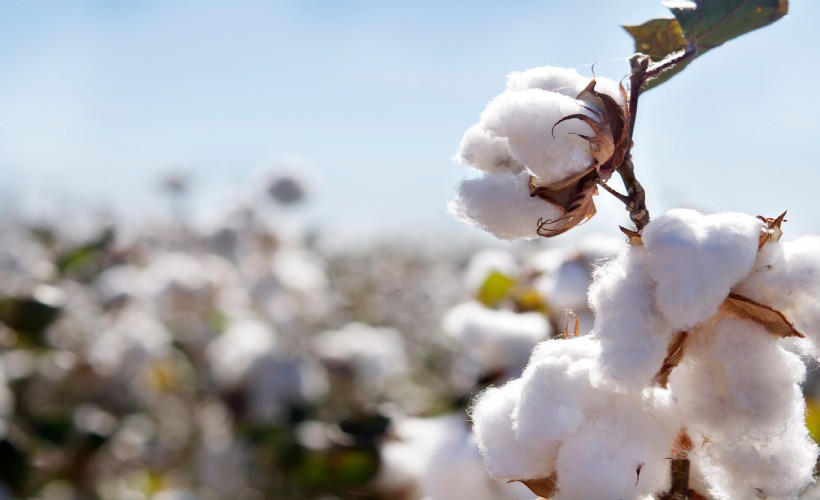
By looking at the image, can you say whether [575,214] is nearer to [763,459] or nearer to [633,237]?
[633,237]

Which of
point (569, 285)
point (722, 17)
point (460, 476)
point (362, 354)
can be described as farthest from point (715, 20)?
point (362, 354)

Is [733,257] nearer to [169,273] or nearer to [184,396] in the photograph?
[169,273]

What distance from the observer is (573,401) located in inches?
23.1

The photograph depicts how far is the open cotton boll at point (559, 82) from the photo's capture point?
1.95 ft

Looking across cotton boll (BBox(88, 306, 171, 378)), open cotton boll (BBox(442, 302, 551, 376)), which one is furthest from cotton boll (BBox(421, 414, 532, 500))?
cotton boll (BBox(88, 306, 171, 378))

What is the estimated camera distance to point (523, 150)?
1.91 ft

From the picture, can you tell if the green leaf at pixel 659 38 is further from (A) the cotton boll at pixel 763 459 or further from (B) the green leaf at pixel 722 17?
(A) the cotton boll at pixel 763 459

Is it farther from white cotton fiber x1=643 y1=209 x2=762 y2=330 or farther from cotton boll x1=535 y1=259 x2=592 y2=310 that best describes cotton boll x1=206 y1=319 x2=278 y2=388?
white cotton fiber x1=643 y1=209 x2=762 y2=330

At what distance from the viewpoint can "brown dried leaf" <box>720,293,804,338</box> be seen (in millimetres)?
568

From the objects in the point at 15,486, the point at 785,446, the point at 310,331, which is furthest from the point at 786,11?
the point at 310,331

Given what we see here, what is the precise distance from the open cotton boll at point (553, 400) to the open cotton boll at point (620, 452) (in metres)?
0.01

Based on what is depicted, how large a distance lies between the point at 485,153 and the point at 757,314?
0.74ft

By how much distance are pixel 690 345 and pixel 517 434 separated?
14 cm

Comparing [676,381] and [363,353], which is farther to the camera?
[363,353]
